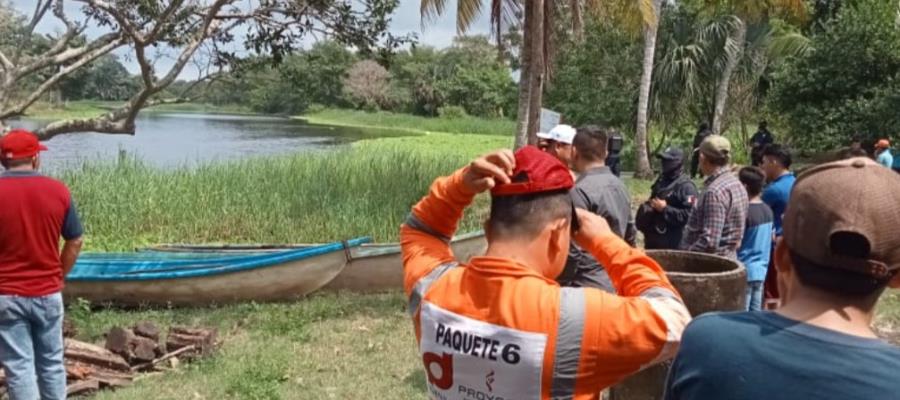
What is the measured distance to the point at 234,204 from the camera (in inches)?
412

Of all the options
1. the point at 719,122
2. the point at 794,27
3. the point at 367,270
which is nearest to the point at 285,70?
the point at 367,270

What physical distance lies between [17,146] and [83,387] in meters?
1.81

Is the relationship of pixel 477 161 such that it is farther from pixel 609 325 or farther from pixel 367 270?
pixel 367 270

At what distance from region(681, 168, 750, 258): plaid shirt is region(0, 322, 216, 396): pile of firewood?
3.51 meters

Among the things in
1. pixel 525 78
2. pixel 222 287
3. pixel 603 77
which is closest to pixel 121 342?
pixel 222 287

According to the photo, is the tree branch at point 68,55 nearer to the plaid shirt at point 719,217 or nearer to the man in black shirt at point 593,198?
the man in black shirt at point 593,198

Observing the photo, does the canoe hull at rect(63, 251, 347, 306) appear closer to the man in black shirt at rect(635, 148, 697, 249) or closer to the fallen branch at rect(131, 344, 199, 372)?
the fallen branch at rect(131, 344, 199, 372)

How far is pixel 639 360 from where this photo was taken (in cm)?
162

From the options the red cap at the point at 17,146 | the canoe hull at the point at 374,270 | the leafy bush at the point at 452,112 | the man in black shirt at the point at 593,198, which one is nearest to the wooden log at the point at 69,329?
the canoe hull at the point at 374,270

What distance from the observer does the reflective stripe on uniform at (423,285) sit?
1.85m

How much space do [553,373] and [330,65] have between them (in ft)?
20.1

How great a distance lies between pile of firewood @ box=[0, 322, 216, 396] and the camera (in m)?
5.08

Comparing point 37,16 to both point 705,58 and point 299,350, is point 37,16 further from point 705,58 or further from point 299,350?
point 705,58

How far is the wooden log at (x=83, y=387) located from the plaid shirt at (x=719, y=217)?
12.5ft
